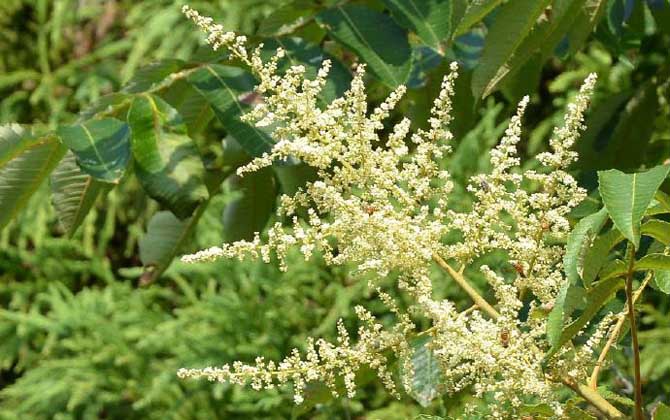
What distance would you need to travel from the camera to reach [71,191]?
185cm

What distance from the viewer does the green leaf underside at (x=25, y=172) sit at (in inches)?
70.8

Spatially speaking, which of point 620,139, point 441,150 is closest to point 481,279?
point 620,139

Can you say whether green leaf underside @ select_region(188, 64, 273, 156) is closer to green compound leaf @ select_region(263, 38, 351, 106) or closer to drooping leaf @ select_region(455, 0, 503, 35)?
green compound leaf @ select_region(263, 38, 351, 106)

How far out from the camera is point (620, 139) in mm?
2385

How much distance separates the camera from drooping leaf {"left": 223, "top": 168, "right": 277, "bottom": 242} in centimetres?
221

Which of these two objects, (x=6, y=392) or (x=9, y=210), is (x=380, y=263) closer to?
(x=9, y=210)

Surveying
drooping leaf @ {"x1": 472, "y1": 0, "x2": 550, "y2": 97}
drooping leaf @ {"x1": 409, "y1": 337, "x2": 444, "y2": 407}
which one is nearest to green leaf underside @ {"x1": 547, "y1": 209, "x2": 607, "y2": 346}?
drooping leaf @ {"x1": 409, "y1": 337, "x2": 444, "y2": 407}

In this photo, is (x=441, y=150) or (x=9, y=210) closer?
(x=441, y=150)

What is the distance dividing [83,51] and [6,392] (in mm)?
1974

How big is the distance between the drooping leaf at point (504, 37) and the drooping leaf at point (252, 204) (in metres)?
0.57

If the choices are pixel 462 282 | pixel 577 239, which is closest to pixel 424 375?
pixel 462 282

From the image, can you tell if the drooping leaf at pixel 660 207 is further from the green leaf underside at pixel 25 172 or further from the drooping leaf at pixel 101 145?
the green leaf underside at pixel 25 172

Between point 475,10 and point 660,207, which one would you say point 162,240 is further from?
point 660,207

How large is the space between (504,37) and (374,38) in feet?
0.93
